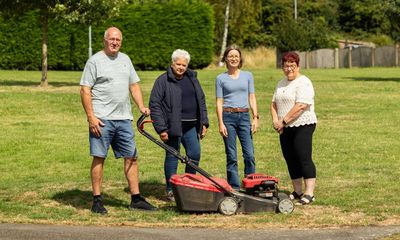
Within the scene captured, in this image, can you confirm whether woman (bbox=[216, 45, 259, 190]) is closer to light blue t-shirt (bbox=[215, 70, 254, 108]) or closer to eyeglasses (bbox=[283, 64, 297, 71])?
light blue t-shirt (bbox=[215, 70, 254, 108])

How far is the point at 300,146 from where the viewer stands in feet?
34.8

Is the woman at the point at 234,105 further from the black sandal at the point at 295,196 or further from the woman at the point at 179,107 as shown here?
the black sandal at the point at 295,196

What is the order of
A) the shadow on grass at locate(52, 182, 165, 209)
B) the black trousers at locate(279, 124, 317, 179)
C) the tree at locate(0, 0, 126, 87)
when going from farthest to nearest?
the tree at locate(0, 0, 126, 87), the shadow on grass at locate(52, 182, 165, 209), the black trousers at locate(279, 124, 317, 179)

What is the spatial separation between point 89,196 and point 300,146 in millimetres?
2641

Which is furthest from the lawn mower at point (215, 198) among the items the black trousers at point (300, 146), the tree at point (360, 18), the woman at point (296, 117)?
the tree at point (360, 18)

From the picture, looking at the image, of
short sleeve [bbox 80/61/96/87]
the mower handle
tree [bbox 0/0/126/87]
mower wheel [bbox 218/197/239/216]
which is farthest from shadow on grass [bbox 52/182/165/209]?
tree [bbox 0/0/126/87]

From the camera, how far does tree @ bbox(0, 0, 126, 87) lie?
31000 millimetres

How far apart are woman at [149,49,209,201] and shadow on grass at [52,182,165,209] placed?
2.58 ft

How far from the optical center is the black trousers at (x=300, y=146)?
34.8 feet

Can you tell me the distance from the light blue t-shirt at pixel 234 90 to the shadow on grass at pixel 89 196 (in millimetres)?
1442

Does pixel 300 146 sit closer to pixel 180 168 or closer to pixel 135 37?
pixel 180 168

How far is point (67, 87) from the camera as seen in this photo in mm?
30625

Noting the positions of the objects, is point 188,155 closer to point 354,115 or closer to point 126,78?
point 126,78

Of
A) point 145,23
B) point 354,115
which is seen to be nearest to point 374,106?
point 354,115
